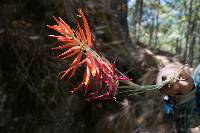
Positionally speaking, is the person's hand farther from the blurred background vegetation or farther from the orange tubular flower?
the blurred background vegetation

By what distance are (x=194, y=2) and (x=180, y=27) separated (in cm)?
107

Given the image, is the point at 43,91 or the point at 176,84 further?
the point at 43,91

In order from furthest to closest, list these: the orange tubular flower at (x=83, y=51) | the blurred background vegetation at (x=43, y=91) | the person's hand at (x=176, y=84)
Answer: the blurred background vegetation at (x=43, y=91) → the person's hand at (x=176, y=84) → the orange tubular flower at (x=83, y=51)

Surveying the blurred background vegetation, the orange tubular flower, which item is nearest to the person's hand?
the orange tubular flower

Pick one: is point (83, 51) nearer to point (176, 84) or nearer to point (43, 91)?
point (176, 84)

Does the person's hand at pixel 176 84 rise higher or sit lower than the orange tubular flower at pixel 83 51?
lower

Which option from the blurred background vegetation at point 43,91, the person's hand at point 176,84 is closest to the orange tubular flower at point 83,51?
the person's hand at point 176,84

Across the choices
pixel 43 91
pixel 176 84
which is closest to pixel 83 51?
pixel 176 84

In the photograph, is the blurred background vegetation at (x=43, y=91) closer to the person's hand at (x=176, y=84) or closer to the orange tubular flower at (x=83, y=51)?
the person's hand at (x=176, y=84)

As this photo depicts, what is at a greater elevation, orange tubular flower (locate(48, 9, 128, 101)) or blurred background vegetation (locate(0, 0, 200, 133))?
orange tubular flower (locate(48, 9, 128, 101))

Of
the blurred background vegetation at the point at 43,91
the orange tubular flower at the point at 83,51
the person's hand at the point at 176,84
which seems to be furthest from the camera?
the blurred background vegetation at the point at 43,91

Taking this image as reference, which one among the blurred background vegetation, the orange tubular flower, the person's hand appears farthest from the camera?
the blurred background vegetation

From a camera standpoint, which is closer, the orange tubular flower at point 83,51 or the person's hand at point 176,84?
the orange tubular flower at point 83,51

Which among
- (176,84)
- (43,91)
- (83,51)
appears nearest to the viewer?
(83,51)
